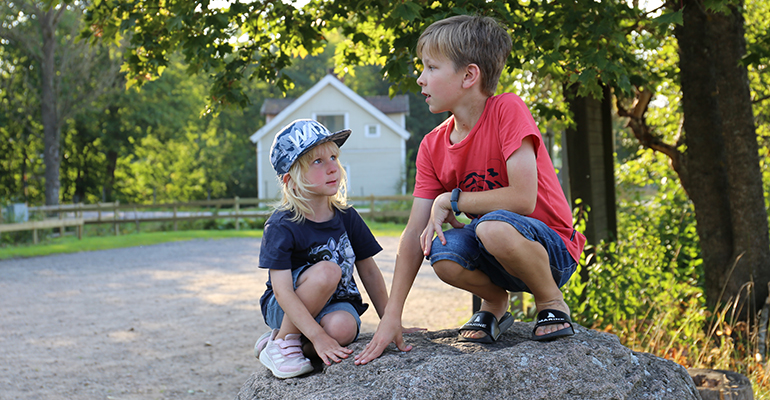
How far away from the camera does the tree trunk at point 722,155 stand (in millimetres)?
5051

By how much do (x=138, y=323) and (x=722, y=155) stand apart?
672cm

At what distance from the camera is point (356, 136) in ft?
104

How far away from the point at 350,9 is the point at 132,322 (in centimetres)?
505

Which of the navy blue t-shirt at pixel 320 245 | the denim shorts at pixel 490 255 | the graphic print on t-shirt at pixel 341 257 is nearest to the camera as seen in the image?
the denim shorts at pixel 490 255

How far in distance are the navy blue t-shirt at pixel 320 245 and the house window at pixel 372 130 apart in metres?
29.0

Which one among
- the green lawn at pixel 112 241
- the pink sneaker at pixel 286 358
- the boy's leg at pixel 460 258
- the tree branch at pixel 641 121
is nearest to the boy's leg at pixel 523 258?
the boy's leg at pixel 460 258

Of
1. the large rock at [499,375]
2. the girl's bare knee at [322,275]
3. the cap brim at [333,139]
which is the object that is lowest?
the large rock at [499,375]

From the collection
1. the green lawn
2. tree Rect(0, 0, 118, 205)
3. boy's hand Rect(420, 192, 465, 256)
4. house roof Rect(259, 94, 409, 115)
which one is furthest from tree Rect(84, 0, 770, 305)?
house roof Rect(259, 94, 409, 115)

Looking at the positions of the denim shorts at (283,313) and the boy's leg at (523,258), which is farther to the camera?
the denim shorts at (283,313)

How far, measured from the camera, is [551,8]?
4.21m

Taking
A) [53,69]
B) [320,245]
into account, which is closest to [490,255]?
[320,245]

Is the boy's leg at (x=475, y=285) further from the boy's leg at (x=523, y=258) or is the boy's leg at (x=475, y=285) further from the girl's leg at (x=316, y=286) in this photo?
the girl's leg at (x=316, y=286)

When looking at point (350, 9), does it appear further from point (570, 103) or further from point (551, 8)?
point (570, 103)

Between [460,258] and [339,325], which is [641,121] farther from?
[339,325]
